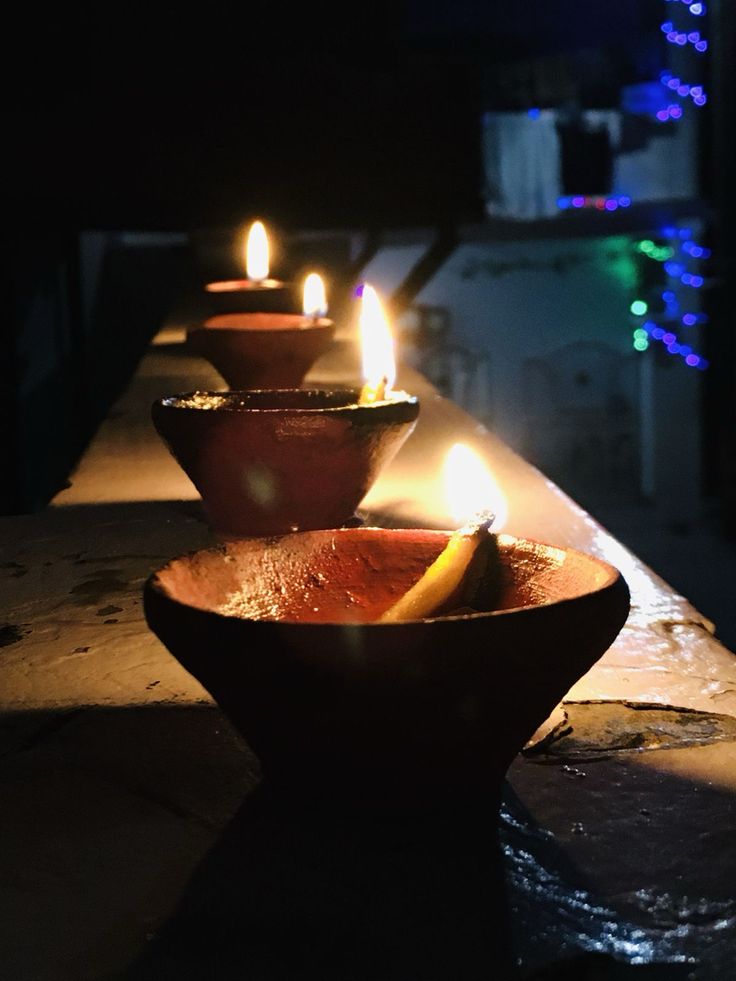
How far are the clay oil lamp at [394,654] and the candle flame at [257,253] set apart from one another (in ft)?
10.4

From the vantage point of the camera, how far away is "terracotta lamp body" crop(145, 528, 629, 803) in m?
1.01

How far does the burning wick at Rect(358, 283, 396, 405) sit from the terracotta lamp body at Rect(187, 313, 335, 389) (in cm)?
116

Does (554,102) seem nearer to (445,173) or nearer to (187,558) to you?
(445,173)

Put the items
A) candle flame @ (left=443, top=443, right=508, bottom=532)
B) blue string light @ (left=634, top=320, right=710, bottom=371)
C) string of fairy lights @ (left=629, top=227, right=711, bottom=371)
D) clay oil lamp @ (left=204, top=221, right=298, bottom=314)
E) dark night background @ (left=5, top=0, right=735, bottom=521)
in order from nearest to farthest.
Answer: candle flame @ (left=443, top=443, right=508, bottom=532), clay oil lamp @ (left=204, top=221, right=298, bottom=314), dark night background @ (left=5, top=0, right=735, bottom=521), string of fairy lights @ (left=629, top=227, right=711, bottom=371), blue string light @ (left=634, top=320, right=710, bottom=371)

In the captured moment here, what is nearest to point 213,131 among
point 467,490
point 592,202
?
point 467,490

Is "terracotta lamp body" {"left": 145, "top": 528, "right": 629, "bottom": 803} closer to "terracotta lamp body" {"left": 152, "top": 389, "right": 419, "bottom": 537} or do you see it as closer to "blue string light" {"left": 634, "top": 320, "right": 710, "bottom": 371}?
"terracotta lamp body" {"left": 152, "top": 389, "right": 419, "bottom": 537}

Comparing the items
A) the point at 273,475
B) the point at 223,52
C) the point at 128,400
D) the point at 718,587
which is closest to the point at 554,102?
the point at 718,587

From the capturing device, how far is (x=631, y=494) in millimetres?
15812

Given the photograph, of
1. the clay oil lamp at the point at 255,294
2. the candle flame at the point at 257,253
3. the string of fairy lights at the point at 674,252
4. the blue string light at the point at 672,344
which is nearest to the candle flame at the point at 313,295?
the candle flame at the point at 257,253

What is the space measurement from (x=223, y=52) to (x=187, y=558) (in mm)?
6309

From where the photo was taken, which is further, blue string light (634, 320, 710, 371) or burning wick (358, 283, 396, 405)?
blue string light (634, 320, 710, 371)

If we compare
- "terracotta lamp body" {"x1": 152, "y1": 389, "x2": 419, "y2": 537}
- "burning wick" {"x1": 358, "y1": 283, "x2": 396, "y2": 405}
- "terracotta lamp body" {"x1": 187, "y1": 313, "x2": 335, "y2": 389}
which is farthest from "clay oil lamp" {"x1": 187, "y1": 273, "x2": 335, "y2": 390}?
"burning wick" {"x1": 358, "y1": 283, "x2": 396, "y2": 405}

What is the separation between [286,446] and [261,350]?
1.32 meters

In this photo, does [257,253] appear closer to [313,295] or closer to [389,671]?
[313,295]
